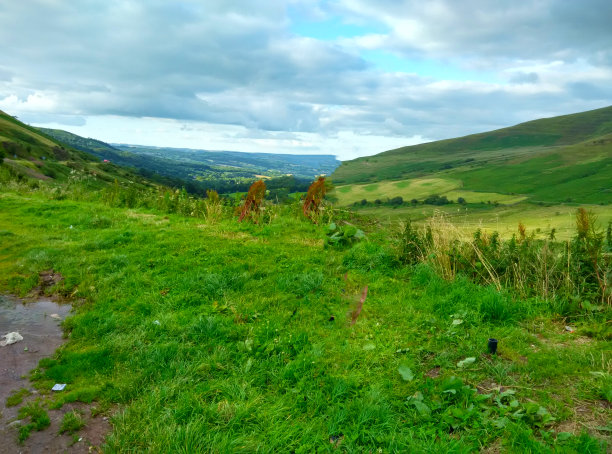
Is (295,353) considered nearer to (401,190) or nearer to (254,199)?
(254,199)

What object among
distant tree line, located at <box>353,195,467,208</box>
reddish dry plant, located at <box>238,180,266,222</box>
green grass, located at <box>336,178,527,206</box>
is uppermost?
reddish dry plant, located at <box>238,180,266,222</box>

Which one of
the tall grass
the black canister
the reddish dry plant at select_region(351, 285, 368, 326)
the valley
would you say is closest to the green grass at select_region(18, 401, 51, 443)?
the valley

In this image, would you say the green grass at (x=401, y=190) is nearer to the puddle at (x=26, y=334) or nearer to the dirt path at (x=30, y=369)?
the puddle at (x=26, y=334)

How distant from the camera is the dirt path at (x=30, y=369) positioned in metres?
3.30

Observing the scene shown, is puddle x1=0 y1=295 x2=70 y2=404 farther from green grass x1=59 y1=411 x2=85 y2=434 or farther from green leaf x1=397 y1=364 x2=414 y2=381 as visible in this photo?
green leaf x1=397 y1=364 x2=414 y2=381

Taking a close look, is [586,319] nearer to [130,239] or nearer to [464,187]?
[130,239]

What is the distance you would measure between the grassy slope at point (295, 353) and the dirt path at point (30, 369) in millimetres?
197

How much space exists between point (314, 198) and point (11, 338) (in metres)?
9.29

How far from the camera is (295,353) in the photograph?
15.7ft

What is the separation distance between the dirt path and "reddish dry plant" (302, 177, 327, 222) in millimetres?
8022

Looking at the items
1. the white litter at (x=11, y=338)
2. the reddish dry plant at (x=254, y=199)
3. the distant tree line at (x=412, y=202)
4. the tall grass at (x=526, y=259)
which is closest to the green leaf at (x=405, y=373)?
the tall grass at (x=526, y=259)

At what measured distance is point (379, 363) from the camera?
180 inches

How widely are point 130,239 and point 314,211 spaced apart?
5.90 metres

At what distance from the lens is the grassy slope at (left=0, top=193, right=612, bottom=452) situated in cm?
344
